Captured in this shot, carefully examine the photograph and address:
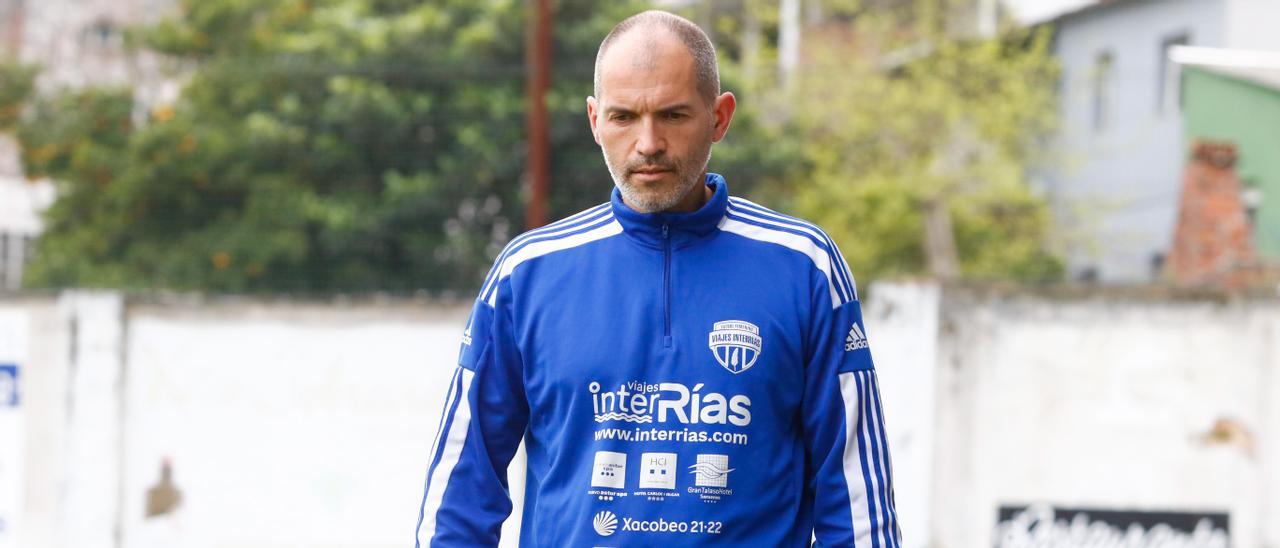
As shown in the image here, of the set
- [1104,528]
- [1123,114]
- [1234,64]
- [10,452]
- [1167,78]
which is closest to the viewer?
[1104,528]

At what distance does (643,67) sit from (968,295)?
4.33 metres

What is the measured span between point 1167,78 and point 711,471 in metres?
17.2

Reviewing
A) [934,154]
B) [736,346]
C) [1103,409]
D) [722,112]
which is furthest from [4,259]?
[934,154]

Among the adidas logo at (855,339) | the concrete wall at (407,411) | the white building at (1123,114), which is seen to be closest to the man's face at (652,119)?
the adidas logo at (855,339)

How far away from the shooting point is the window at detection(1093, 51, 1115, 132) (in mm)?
19406

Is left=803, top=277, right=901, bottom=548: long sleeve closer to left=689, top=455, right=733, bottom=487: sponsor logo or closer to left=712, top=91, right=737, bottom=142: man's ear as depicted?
left=689, top=455, right=733, bottom=487: sponsor logo

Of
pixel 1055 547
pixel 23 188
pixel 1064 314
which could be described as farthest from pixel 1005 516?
pixel 23 188

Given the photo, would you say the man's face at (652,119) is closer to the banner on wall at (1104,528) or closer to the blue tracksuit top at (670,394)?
the blue tracksuit top at (670,394)

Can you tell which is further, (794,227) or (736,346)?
(794,227)

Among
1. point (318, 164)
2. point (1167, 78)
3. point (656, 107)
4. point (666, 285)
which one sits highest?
point (1167, 78)

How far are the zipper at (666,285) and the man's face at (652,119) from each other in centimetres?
5

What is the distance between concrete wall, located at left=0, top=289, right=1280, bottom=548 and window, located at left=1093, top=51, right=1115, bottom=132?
1370cm

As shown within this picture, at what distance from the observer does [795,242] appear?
90.6 inches

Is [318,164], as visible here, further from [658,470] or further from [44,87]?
[658,470]
